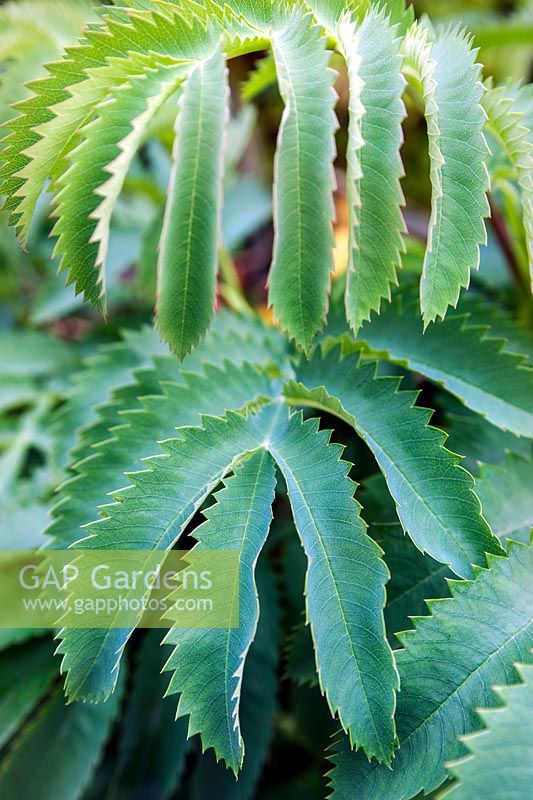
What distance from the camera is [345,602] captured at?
18.9 inches

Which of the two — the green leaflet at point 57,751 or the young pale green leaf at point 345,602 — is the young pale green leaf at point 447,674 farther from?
the green leaflet at point 57,751

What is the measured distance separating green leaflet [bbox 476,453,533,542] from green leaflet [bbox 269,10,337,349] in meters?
0.23

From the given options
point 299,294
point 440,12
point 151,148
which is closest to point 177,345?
point 299,294

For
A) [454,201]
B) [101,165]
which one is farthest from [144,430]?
[454,201]

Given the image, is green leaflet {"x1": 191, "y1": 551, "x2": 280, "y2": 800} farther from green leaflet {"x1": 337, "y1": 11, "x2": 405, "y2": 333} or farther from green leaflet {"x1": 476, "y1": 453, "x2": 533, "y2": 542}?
green leaflet {"x1": 337, "y1": 11, "x2": 405, "y2": 333}

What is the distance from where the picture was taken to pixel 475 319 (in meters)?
0.77

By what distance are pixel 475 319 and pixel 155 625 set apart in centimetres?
51

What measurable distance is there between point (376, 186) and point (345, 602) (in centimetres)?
32

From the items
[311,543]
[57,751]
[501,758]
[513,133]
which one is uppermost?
[513,133]

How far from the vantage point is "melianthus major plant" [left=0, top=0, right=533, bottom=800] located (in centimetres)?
48

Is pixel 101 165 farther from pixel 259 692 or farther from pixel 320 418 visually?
pixel 259 692

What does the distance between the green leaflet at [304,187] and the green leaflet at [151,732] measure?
46 cm

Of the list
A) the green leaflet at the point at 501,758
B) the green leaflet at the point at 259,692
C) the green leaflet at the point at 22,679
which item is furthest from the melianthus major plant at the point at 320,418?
the green leaflet at the point at 22,679

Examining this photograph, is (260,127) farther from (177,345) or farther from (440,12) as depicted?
(177,345)
